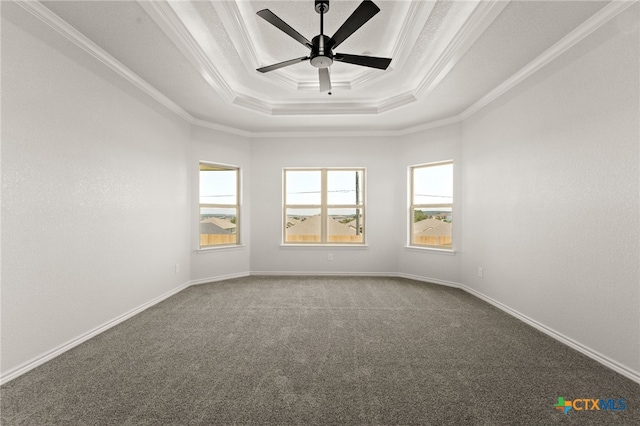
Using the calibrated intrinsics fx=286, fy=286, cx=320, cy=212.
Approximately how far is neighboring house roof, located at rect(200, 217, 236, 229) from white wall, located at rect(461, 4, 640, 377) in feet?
13.7

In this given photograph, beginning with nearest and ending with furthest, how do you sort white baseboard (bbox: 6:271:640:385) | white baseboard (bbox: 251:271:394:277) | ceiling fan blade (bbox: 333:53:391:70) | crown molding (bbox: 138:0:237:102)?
white baseboard (bbox: 6:271:640:385), crown molding (bbox: 138:0:237:102), ceiling fan blade (bbox: 333:53:391:70), white baseboard (bbox: 251:271:394:277)

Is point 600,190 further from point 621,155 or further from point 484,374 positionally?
point 484,374

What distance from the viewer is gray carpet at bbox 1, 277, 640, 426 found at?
5.46 ft

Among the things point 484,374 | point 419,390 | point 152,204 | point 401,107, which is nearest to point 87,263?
point 152,204

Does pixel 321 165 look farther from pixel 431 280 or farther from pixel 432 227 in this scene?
pixel 431 280

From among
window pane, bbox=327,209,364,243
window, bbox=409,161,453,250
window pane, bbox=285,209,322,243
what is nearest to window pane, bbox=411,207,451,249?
window, bbox=409,161,453,250

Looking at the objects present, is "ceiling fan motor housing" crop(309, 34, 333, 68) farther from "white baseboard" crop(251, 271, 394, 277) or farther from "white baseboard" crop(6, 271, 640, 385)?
"white baseboard" crop(251, 271, 394, 277)

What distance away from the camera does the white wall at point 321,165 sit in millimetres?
5301

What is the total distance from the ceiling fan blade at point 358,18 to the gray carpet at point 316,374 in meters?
2.56

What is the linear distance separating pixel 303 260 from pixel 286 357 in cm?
307

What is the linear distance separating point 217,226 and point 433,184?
387cm

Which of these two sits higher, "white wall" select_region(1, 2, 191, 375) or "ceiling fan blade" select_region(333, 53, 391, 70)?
"ceiling fan blade" select_region(333, 53, 391, 70)

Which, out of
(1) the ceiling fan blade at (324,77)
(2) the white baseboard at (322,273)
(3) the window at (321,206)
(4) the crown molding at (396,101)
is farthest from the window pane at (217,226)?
(4) the crown molding at (396,101)

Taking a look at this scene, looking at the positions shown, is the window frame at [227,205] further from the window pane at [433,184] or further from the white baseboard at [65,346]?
the window pane at [433,184]
